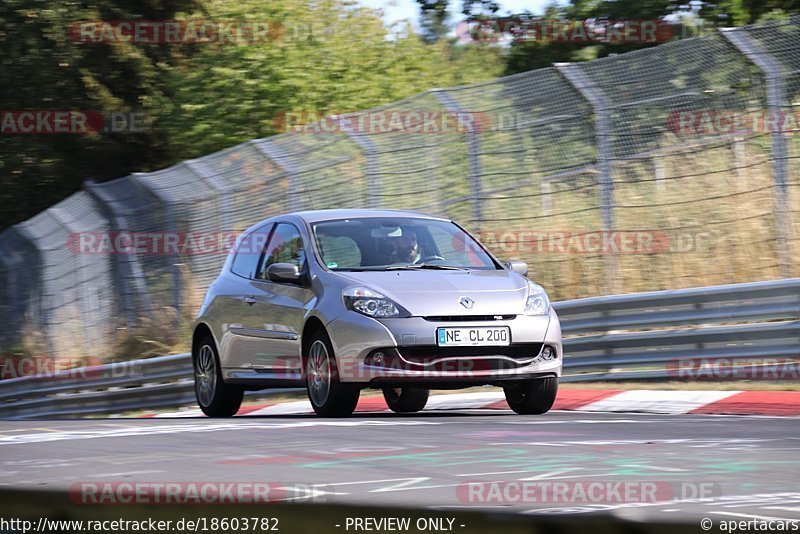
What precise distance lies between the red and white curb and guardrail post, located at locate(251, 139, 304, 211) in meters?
4.09

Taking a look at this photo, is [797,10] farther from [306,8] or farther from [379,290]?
[379,290]

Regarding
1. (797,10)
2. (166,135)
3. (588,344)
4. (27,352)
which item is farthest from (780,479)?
(166,135)

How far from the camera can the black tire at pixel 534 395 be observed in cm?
1012

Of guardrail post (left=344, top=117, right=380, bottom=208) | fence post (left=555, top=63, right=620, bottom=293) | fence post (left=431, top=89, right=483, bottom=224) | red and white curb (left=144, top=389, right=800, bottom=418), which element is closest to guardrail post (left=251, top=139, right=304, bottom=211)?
guardrail post (left=344, top=117, right=380, bottom=208)

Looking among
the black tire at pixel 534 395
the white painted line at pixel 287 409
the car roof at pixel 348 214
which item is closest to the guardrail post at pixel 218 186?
the white painted line at pixel 287 409

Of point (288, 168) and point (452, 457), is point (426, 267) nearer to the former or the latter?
point (452, 457)

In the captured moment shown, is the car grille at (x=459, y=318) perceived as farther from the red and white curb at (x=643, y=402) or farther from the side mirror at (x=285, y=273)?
the red and white curb at (x=643, y=402)

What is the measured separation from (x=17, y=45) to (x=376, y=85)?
23.7 ft

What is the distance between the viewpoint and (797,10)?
24.4 m

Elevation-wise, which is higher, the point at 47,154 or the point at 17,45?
the point at 17,45

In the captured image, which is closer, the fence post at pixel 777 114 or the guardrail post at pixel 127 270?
the fence post at pixel 777 114

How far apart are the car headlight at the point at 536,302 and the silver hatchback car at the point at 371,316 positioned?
0.4 inches

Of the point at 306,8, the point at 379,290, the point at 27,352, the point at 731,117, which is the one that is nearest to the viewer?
the point at 379,290

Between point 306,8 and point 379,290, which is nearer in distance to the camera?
point 379,290
